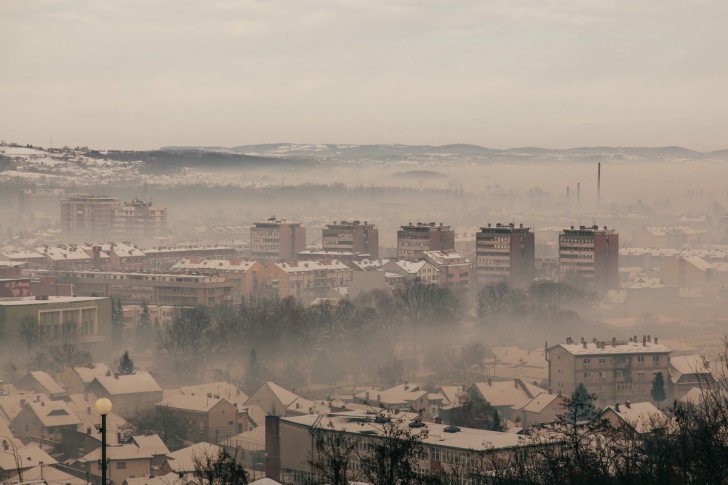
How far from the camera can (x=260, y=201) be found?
15125cm

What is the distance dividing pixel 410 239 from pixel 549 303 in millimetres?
20590

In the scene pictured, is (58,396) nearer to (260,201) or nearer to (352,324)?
(352,324)

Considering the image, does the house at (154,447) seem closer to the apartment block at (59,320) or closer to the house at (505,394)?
the house at (505,394)

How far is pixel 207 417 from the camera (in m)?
33.8

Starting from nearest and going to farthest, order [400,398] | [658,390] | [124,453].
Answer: [124,453] → [400,398] → [658,390]

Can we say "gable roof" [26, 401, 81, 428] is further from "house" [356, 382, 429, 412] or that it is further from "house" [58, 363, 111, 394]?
"house" [356, 382, 429, 412]

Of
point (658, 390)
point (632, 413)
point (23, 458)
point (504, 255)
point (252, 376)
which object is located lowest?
point (252, 376)

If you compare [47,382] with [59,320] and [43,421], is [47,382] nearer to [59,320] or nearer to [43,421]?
[43,421]

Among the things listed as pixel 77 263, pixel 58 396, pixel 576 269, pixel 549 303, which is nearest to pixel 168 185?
pixel 77 263

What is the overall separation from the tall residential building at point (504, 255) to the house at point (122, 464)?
149 feet

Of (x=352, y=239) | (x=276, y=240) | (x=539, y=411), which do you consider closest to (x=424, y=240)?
(x=352, y=239)

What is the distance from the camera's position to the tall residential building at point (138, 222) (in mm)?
114875

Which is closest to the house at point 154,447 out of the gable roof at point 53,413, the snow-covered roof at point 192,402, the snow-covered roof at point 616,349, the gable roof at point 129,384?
the gable roof at point 53,413

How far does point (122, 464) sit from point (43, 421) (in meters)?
5.02
